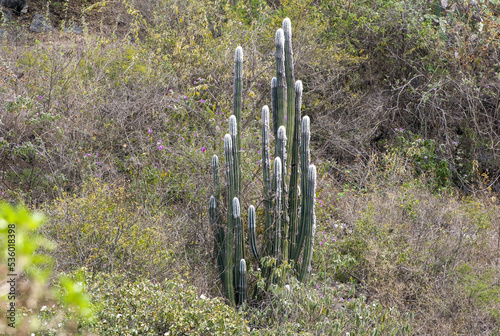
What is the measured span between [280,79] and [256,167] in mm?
1583

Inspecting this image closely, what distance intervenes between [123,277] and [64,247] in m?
0.71

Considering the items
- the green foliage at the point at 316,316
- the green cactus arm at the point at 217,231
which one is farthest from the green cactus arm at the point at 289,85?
the green foliage at the point at 316,316

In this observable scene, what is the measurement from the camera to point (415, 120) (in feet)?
27.2

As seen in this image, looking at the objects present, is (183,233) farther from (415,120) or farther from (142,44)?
(415,120)

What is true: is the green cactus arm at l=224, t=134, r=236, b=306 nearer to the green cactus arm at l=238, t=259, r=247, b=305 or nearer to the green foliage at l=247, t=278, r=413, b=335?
the green cactus arm at l=238, t=259, r=247, b=305

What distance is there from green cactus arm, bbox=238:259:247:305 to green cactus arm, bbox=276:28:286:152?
1275mm

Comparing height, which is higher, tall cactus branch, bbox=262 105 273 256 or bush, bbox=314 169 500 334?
tall cactus branch, bbox=262 105 273 256

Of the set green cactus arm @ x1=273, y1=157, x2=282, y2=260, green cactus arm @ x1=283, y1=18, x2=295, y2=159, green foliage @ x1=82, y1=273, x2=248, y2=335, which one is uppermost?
green cactus arm @ x1=283, y1=18, x2=295, y2=159

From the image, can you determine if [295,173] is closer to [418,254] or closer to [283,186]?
[283,186]

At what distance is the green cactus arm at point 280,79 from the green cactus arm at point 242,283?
1.28m

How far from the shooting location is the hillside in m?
4.06

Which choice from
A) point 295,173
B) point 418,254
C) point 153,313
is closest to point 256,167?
point 295,173

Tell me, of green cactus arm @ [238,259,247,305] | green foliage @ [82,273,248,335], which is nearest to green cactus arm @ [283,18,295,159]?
green cactus arm @ [238,259,247,305]

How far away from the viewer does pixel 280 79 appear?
4.38m
